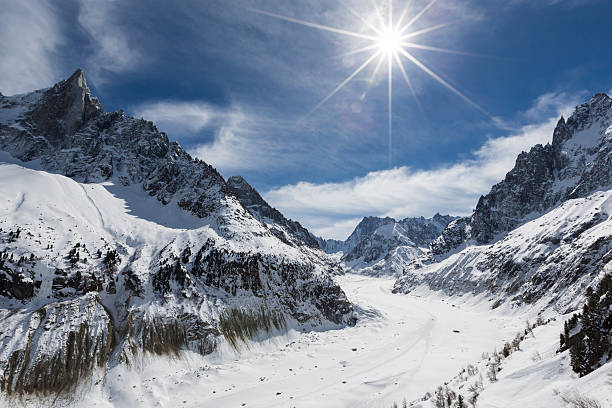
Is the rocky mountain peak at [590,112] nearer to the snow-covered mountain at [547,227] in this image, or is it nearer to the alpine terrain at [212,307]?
the snow-covered mountain at [547,227]

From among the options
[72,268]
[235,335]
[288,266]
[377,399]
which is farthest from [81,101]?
[377,399]

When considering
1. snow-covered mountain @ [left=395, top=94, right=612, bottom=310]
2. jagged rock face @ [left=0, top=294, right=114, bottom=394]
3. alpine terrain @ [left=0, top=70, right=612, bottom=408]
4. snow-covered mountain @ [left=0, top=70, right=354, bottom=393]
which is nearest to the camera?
alpine terrain @ [left=0, top=70, right=612, bottom=408]

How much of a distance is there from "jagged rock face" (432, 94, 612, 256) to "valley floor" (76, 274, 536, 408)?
409ft

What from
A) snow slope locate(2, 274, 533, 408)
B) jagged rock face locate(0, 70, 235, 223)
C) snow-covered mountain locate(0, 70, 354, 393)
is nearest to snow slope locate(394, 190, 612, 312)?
snow slope locate(2, 274, 533, 408)

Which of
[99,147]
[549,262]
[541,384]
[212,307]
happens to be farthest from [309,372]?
[99,147]

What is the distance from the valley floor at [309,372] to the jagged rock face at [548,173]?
12480 cm

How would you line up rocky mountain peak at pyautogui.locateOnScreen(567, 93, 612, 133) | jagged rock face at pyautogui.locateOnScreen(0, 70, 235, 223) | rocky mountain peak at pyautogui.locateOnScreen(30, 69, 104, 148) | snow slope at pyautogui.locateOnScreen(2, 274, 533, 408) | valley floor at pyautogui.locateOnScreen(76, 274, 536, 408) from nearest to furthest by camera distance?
1. valley floor at pyautogui.locateOnScreen(76, 274, 536, 408)
2. snow slope at pyautogui.locateOnScreen(2, 274, 533, 408)
3. jagged rock face at pyautogui.locateOnScreen(0, 70, 235, 223)
4. rocky mountain peak at pyautogui.locateOnScreen(30, 69, 104, 148)
5. rocky mountain peak at pyautogui.locateOnScreen(567, 93, 612, 133)

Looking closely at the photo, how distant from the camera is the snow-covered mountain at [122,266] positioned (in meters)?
39.2

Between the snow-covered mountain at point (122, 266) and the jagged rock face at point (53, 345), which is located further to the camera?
the snow-covered mountain at point (122, 266)

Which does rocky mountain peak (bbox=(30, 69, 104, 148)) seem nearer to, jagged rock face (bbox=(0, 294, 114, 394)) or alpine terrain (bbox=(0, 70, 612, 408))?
alpine terrain (bbox=(0, 70, 612, 408))

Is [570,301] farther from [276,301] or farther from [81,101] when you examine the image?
[81,101]

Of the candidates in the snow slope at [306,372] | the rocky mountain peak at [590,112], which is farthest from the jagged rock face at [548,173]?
the snow slope at [306,372]

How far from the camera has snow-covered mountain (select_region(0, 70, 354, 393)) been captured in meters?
39.2

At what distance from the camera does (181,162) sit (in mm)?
103375
